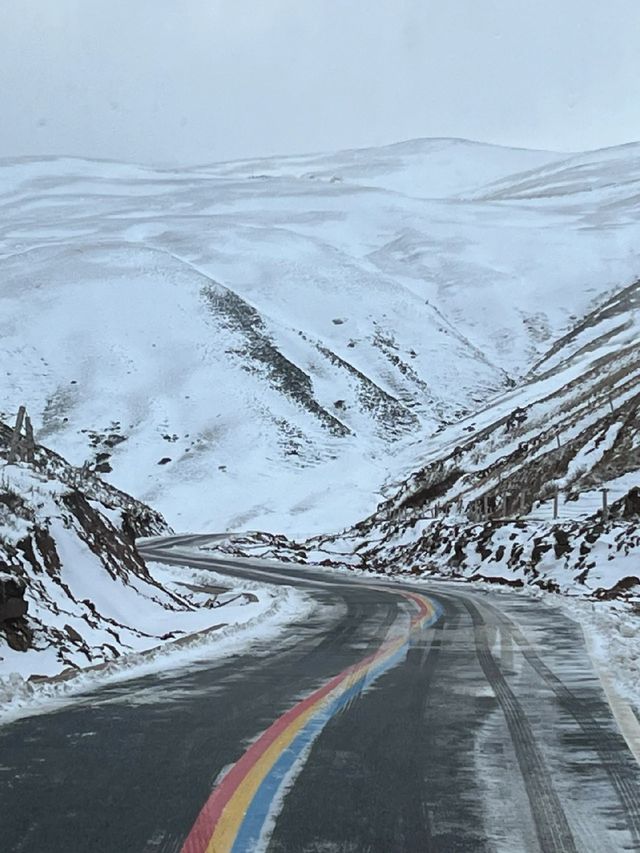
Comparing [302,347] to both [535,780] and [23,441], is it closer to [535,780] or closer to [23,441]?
[23,441]

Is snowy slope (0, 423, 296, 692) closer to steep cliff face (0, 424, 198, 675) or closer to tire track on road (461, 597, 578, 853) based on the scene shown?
steep cliff face (0, 424, 198, 675)

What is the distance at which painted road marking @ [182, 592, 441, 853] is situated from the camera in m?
4.25

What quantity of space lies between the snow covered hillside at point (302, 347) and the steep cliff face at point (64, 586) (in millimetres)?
27177

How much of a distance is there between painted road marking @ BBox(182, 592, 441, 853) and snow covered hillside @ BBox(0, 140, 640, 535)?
32.7m

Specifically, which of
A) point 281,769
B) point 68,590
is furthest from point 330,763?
point 68,590

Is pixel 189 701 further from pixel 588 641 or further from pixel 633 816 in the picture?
pixel 588 641

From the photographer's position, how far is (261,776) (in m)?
5.33

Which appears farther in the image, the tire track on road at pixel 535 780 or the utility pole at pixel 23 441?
the utility pole at pixel 23 441

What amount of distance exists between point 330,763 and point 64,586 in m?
7.76

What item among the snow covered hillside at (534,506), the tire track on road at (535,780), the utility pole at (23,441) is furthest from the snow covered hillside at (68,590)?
the snow covered hillside at (534,506)

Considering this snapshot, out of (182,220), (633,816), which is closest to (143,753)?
(633,816)

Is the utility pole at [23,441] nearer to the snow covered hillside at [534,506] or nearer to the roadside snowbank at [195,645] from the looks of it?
the roadside snowbank at [195,645]

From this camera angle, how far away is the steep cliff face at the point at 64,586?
9898 millimetres

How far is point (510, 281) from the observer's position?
423 ft
